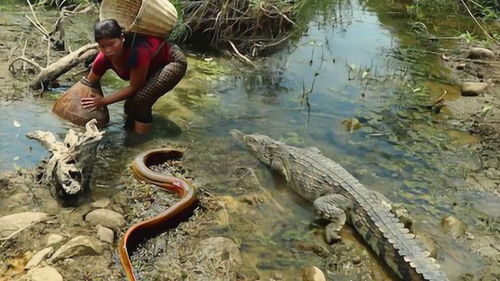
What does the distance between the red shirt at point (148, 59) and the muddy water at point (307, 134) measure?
640mm

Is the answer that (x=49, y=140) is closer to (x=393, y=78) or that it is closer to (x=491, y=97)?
(x=393, y=78)

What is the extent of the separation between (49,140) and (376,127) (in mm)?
3767

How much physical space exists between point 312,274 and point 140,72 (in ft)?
9.20

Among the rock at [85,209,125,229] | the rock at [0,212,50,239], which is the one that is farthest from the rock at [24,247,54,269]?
the rock at [85,209,125,229]

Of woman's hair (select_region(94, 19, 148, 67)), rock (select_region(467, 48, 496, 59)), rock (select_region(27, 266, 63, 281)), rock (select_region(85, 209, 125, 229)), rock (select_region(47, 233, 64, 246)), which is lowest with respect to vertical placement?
rock (select_region(47, 233, 64, 246))

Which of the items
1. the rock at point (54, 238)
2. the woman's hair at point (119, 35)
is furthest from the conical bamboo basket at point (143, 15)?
the rock at point (54, 238)

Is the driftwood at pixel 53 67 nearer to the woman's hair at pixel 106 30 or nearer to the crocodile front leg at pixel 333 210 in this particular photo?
the woman's hair at pixel 106 30

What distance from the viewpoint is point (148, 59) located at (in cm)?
556

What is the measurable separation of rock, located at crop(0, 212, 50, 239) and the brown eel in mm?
741

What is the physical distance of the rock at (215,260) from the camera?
3.89 meters

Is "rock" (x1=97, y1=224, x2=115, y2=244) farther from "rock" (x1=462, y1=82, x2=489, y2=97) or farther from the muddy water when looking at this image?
"rock" (x1=462, y1=82, x2=489, y2=97)

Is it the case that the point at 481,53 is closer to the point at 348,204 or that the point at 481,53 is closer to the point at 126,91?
the point at 348,204

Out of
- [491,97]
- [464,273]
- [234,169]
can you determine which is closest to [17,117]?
[234,169]

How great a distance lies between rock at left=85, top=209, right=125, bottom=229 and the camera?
424 cm
